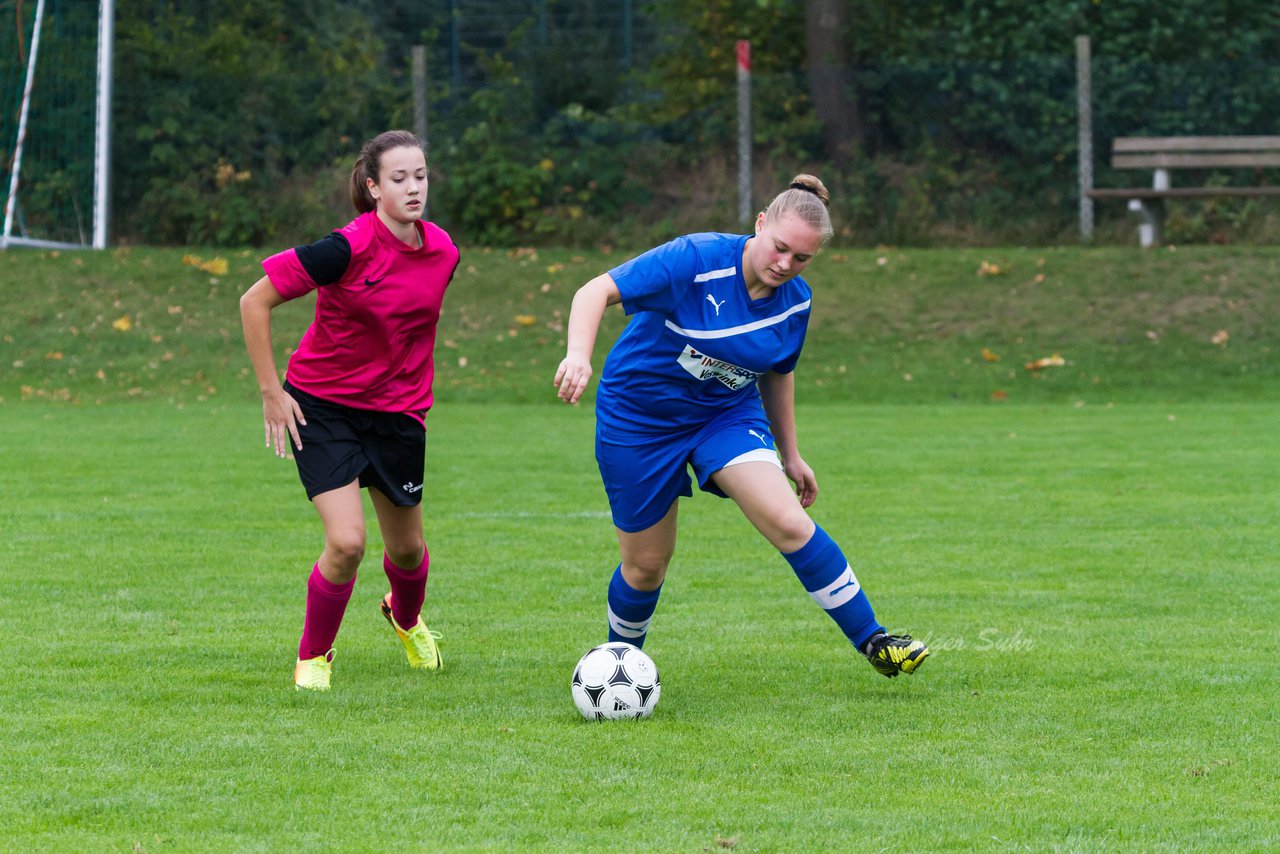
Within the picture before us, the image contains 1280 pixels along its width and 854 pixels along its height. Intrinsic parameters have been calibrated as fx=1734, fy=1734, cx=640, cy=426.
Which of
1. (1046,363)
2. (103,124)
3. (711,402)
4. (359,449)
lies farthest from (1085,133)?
(359,449)

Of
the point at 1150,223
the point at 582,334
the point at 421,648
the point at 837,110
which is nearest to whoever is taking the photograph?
the point at 582,334

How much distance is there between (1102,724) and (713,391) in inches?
59.3

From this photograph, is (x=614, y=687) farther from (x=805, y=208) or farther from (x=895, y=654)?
(x=805, y=208)

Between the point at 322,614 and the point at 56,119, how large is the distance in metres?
17.1

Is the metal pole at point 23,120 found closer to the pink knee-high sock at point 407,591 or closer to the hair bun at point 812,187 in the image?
the pink knee-high sock at point 407,591

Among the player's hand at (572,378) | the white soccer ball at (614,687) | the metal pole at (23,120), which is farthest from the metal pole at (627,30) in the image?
the player's hand at (572,378)

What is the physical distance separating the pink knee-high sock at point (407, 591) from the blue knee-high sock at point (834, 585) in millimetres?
1328

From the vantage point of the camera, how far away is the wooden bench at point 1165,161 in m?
19.5

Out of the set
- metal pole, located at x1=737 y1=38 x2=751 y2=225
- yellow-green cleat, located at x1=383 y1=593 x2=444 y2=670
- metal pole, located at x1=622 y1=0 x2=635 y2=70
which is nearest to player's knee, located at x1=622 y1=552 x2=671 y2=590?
yellow-green cleat, located at x1=383 y1=593 x2=444 y2=670

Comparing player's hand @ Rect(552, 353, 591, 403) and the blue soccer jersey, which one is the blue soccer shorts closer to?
the blue soccer jersey

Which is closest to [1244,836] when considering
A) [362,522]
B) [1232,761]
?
[1232,761]

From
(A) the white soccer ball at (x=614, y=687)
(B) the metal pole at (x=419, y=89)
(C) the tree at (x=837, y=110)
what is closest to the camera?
(A) the white soccer ball at (x=614, y=687)

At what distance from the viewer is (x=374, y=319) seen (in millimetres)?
5453

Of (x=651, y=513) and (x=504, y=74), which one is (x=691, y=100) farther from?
(x=651, y=513)
